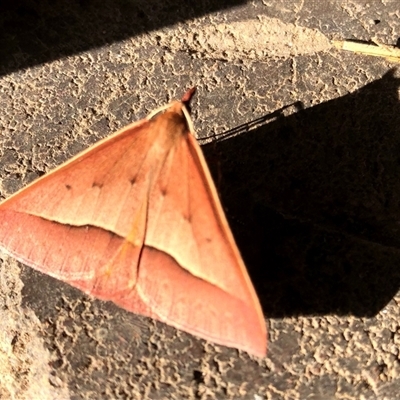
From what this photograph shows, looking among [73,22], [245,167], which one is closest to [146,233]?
[245,167]

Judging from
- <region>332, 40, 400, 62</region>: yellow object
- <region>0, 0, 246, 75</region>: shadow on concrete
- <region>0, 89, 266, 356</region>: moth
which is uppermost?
<region>0, 0, 246, 75</region>: shadow on concrete

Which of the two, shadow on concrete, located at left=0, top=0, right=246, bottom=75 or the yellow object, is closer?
the yellow object

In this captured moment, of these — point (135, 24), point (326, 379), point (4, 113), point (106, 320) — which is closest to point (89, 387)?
point (106, 320)

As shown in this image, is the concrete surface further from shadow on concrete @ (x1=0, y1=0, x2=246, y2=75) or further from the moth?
the moth

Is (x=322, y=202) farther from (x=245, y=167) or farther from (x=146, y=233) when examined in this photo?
(x=146, y=233)

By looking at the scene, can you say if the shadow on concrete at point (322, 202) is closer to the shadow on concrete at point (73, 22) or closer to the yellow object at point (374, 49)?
the yellow object at point (374, 49)

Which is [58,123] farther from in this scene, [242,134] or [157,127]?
[242,134]

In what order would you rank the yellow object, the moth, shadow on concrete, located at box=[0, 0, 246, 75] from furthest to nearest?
1. shadow on concrete, located at box=[0, 0, 246, 75]
2. the yellow object
3. the moth

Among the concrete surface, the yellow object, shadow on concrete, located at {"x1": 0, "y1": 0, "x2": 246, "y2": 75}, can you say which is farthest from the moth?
the yellow object
